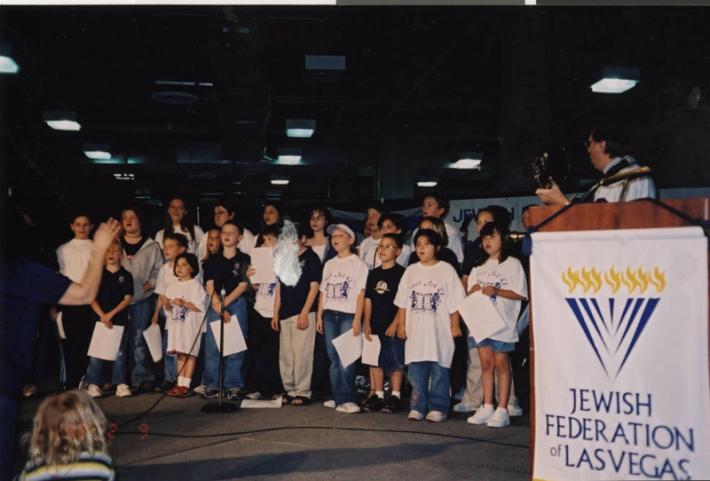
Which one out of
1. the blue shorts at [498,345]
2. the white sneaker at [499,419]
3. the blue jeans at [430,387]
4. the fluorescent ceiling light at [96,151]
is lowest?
the white sneaker at [499,419]

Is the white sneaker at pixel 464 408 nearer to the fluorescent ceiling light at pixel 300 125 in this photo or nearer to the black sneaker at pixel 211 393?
the black sneaker at pixel 211 393

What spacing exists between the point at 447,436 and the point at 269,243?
2.68 meters

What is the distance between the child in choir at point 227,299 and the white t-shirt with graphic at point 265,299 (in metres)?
0.12

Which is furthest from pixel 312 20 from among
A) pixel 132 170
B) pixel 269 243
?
pixel 132 170

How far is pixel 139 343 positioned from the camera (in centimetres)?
696

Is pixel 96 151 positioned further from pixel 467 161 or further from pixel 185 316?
pixel 185 316

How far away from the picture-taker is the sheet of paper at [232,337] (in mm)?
6496

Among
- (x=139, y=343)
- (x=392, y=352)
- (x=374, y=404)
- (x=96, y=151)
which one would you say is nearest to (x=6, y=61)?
(x=139, y=343)

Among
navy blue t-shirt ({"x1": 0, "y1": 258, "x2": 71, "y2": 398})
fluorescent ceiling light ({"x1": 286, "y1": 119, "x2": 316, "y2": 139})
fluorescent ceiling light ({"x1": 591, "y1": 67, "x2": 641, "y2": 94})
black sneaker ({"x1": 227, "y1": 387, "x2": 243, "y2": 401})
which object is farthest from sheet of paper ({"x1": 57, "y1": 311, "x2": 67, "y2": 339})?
fluorescent ceiling light ({"x1": 286, "y1": 119, "x2": 316, "y2": 139})

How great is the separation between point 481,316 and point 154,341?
3.33m

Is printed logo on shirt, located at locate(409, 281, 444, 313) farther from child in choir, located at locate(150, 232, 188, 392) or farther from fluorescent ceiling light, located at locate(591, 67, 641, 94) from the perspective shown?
fluorescent ceiling light, located at locate(591, 67, 641, 94)

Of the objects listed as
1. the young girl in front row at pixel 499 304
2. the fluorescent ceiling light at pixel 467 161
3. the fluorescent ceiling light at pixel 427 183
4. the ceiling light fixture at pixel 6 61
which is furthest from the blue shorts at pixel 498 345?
the fluorescent ceiling light at pixel 427 183

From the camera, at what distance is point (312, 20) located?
30.6 ft

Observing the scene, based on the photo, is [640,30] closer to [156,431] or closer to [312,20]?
[312,20]
